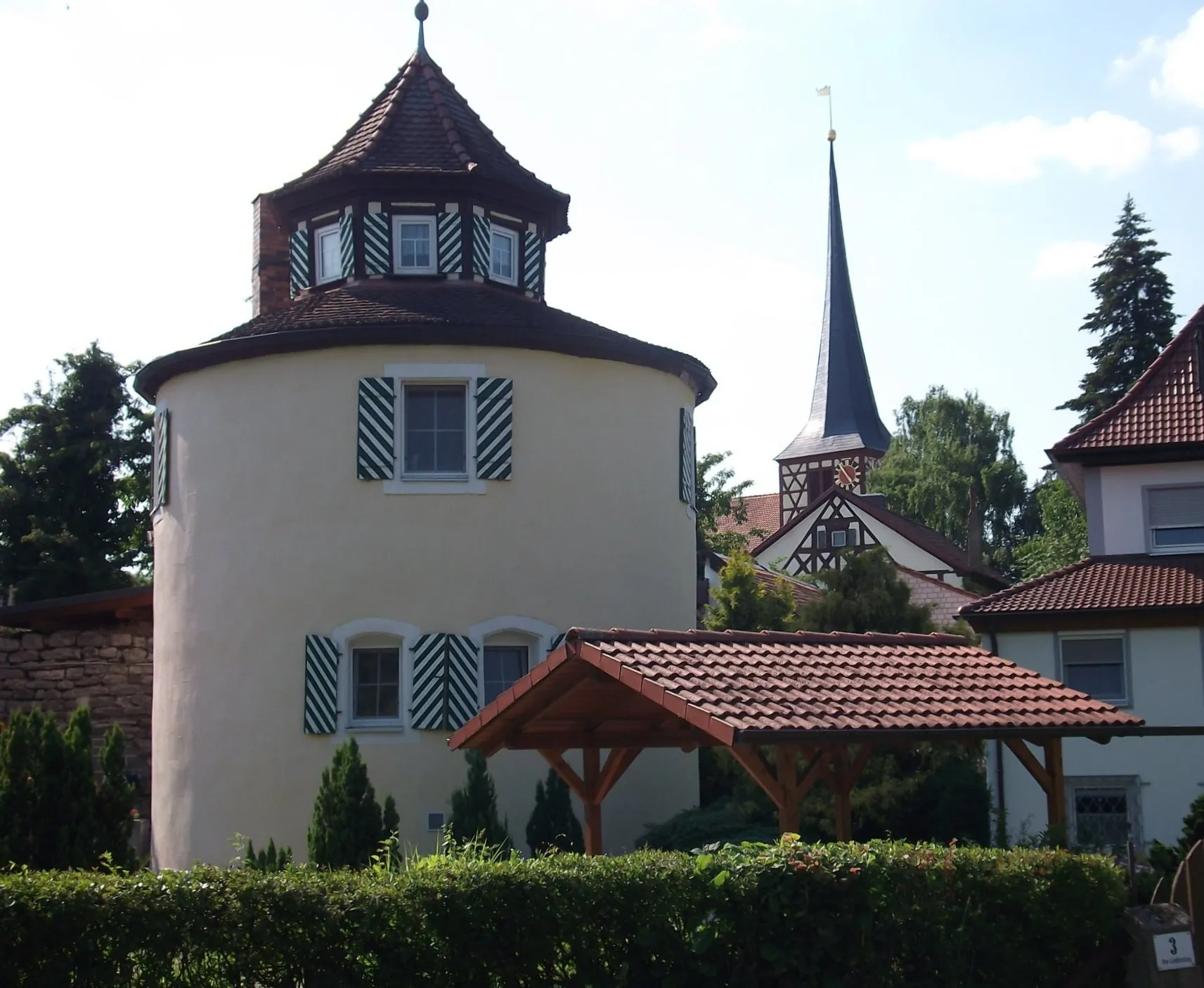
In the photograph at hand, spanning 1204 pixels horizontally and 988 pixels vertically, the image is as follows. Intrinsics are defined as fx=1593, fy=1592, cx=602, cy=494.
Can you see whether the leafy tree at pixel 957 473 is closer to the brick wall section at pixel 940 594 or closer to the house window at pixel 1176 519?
the brick wall section at pixel 940 594

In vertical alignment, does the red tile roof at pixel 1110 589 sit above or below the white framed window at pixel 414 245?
below

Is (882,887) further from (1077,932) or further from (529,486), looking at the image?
(529,486)

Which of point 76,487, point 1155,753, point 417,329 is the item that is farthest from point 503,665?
point 76,487

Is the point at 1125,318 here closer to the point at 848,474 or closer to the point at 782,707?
the point at 848,474

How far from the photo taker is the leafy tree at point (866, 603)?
20.3 m

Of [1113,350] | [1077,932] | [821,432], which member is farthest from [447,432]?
[821,432]

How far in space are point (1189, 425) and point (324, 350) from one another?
1476cm

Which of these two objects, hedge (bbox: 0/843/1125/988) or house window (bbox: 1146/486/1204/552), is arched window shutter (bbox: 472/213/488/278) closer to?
house window (bbox: 1146/486/1204/552)

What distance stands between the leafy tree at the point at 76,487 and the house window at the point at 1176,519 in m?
19.2

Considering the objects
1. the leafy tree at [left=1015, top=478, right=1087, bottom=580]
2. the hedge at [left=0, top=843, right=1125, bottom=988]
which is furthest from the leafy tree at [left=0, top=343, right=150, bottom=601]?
the leafy tree at [left=1015, top=478, right=1087, bottom=580]

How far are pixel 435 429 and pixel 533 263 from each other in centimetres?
398

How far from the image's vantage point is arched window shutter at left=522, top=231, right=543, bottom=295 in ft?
72.0

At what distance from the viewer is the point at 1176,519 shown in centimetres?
2616

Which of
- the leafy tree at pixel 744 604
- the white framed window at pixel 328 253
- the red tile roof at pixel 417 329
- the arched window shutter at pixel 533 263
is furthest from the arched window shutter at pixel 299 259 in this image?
the leafy tree at pixel 744 604
